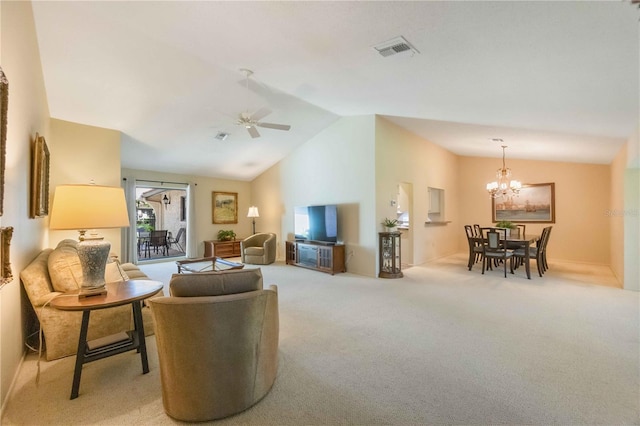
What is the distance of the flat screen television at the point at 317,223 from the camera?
6258mm

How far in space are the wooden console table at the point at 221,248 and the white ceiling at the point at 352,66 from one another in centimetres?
323

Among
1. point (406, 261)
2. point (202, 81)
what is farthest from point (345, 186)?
point (202, 81)

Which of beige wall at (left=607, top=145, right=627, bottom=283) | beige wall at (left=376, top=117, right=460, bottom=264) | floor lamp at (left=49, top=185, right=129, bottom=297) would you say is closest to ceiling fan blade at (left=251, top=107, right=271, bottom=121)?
beige wall at (left=376, top=117, right=460, bottom=264)

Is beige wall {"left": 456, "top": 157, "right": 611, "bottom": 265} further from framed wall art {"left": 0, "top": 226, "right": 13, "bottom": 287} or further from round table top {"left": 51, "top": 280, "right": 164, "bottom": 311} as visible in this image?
framed wall art {"left": 0, "top": 226, "right": 13, "bottom": 287}

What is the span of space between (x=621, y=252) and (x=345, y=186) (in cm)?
496

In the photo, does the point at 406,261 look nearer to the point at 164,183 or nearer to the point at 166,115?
the point at 166,115

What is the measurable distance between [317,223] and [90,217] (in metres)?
4.73

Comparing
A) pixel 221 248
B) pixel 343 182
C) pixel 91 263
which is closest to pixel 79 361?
pixel 91 263

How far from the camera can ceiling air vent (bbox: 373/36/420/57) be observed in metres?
2.66

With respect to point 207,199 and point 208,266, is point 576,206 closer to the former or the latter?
point 208,266

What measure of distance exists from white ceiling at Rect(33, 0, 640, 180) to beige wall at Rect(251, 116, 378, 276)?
2.10ft

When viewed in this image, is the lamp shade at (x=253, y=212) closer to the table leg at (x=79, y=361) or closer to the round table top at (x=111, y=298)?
the round table top at (x=111, y=298)

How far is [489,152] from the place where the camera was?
24.1ft

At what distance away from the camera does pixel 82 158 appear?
16.1 feet
